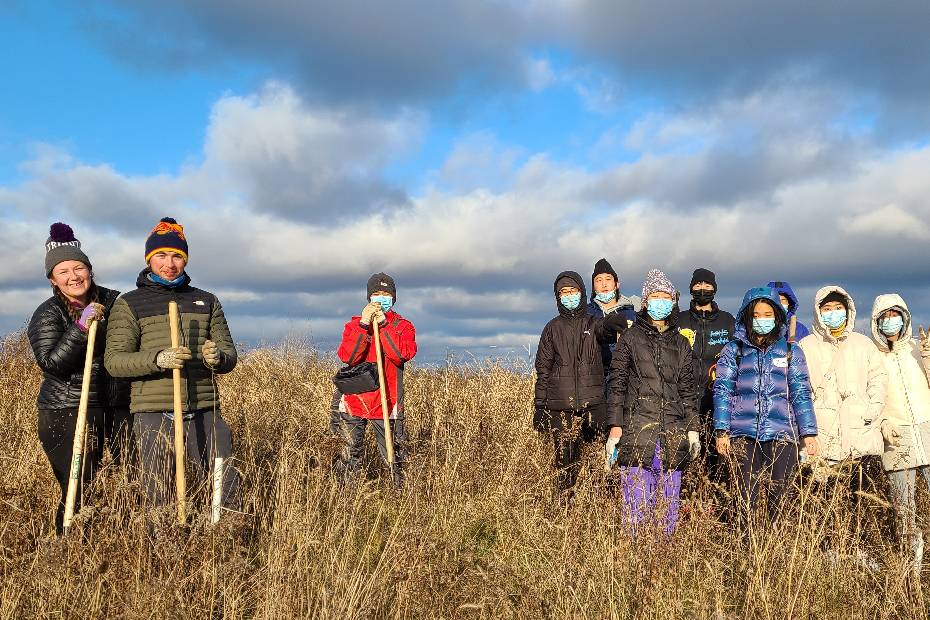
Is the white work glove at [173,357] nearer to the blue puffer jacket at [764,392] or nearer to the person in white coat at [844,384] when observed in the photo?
the blue puffer jacket at [764,392]

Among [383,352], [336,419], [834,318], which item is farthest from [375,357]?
[834,318]

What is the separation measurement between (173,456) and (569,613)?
246 cm

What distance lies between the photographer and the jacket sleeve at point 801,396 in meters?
4.58

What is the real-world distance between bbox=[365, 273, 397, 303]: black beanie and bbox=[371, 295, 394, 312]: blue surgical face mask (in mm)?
55

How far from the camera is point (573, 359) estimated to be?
5.68 m

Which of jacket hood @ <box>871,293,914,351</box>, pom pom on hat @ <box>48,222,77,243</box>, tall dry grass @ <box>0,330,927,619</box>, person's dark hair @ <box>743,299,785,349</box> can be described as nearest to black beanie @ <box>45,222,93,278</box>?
pom pom on hat @ <box>48,222,77,243</box>

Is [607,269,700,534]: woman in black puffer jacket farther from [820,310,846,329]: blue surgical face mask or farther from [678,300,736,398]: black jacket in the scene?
[820,310,846,329]: blue surgical face mask

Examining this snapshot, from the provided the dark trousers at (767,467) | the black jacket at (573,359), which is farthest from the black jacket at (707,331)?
the dark trousers at (767,467)

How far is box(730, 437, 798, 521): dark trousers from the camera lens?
4410 millimetres

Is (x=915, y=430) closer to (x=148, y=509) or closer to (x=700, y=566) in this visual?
(x=700, y=566)

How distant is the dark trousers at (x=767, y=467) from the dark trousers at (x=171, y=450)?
3249 mm

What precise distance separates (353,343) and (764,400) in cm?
347

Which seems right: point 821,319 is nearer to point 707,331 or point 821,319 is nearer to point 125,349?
point 707,331

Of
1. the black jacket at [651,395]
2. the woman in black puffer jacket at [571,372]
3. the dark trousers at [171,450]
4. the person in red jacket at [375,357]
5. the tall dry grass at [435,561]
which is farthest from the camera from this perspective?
the person in red jacket at [375,357]
